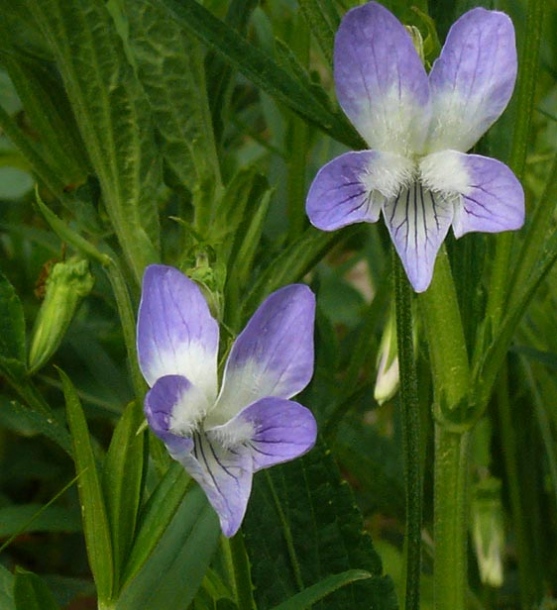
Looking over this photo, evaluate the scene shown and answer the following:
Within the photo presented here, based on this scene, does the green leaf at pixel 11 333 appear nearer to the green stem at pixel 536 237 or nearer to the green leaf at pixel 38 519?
the green leaf at pixel 38 519

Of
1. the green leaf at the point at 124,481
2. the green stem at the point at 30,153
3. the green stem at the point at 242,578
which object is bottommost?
the green stem at the point at 242,578

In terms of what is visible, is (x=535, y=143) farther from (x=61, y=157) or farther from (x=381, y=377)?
(x=61, y=157)

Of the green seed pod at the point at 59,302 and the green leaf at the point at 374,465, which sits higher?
the green seed pod at the point at 59,302

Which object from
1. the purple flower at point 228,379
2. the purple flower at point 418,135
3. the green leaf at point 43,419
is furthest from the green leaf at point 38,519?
the purple flower at point 418,135

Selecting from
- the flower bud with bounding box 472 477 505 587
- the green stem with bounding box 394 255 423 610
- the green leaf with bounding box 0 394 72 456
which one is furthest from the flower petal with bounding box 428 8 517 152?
the flower bud with bounding box 472 477 505 587

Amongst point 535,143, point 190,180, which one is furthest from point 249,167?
point 535,143
